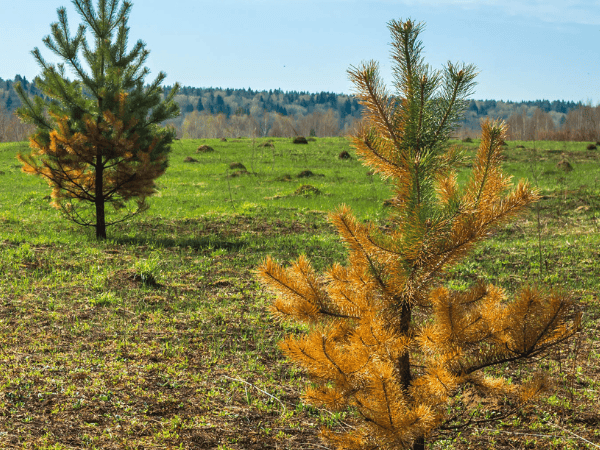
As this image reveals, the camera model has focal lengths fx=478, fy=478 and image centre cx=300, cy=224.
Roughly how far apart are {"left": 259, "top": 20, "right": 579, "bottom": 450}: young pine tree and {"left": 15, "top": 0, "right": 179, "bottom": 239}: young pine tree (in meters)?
8.05

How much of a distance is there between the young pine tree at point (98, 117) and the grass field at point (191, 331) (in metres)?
1.50

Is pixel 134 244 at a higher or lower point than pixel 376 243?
lower

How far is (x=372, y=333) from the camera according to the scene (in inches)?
99.8

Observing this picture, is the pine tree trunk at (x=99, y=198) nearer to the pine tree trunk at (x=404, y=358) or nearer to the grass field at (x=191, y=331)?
the grass field at (x=191, y=331)

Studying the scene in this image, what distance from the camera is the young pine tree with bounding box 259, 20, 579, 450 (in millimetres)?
2504

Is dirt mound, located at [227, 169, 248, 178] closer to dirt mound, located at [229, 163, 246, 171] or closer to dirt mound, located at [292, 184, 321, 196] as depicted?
dirt mound, located at [229, 163, 246, 171]

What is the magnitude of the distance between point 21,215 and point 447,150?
45.8 feet

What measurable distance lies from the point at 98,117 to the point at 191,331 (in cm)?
588

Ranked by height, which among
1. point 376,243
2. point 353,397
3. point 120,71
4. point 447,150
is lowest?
point 353,397

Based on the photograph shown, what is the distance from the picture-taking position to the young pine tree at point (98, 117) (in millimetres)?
9648

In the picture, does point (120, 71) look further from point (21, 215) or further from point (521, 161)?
point (521, 161)

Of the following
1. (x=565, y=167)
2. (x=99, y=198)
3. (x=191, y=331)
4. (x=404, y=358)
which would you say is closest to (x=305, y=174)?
(x=565, y=167)

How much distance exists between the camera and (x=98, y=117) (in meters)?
9.97

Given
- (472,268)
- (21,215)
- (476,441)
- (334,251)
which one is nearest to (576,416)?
(476,441)
